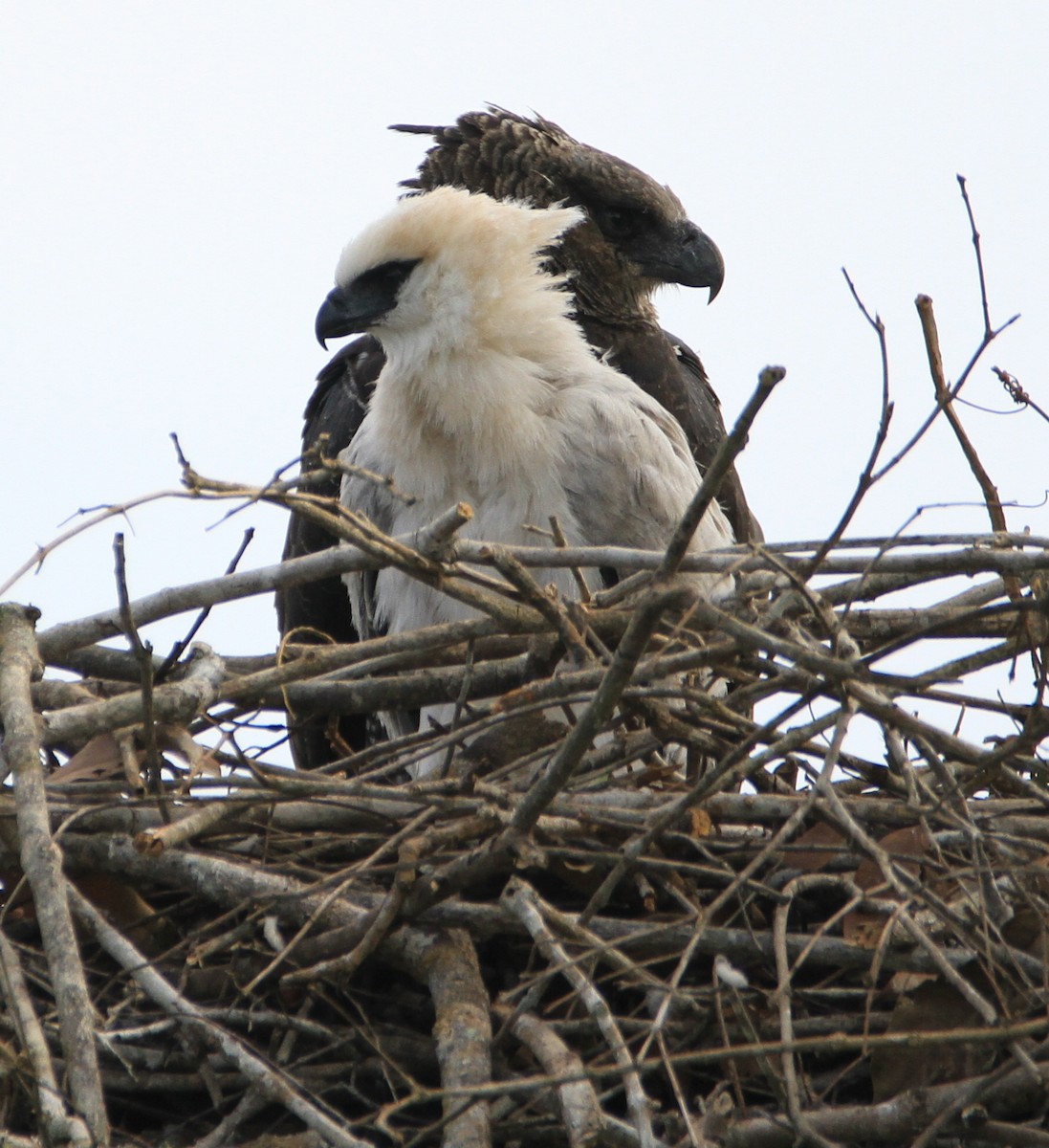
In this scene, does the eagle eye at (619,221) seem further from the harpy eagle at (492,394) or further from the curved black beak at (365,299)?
the curved black beak at (365,299)

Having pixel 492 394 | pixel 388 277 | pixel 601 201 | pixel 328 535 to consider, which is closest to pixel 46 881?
Result: pixel 492 394

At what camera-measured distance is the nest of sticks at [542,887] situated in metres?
2.91

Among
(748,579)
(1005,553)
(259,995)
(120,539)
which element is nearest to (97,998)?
(259,995)

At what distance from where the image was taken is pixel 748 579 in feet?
11.1

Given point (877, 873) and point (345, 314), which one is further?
point (345, 314)

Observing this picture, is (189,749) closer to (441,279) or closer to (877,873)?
(877,873)

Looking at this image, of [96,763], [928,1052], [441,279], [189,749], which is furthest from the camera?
[441,279]

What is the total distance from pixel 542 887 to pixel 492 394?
1587 mm

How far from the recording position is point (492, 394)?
4770mm

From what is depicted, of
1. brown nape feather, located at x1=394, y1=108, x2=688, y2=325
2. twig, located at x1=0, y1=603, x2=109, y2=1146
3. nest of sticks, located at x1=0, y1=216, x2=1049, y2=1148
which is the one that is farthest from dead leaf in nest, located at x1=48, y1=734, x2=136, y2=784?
brown nape feather, located at x1=394, y1=108, x2=688, y2=325

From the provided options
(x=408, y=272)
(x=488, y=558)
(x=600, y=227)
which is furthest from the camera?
(x=600, y=227)

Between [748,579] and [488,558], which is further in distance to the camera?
[748,579]

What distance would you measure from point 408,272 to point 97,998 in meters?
2.30

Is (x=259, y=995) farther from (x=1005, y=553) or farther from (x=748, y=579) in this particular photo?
(x=1005, y=553)
